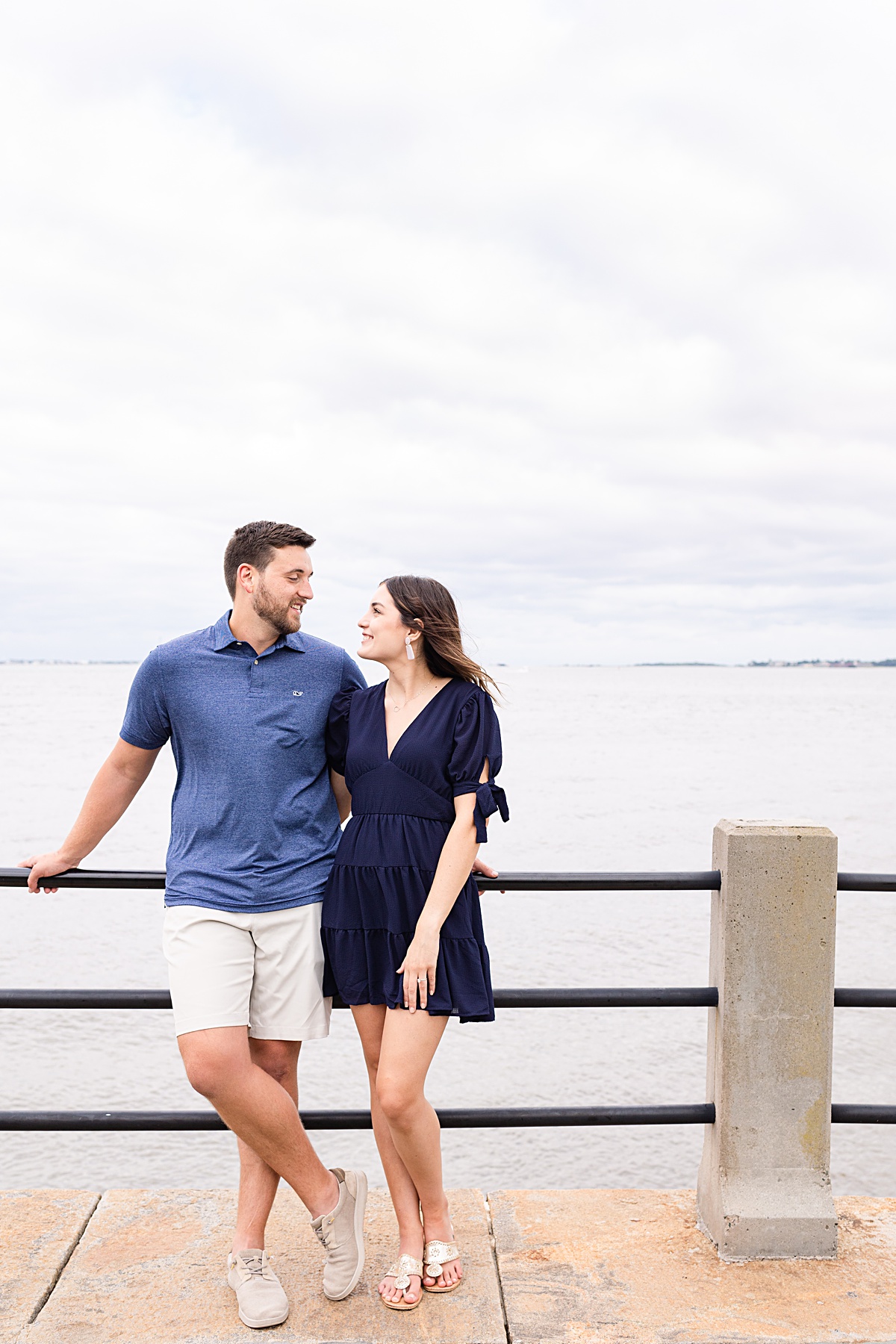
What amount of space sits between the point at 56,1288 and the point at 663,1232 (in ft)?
5.65

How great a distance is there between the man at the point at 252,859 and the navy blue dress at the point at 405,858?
0.12 metres

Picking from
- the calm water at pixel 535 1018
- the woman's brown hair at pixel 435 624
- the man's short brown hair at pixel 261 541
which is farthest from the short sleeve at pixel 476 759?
the calm water at pixel 535 1018

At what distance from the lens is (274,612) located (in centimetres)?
305

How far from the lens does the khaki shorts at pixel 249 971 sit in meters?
2.83

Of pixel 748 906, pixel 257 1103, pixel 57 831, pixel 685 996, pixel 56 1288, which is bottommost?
pixel 57 831

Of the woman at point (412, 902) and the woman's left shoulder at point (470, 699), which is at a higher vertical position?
the woman's left shoulder at point (470, 699)

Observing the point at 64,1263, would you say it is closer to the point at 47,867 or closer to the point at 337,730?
the point at 47,867

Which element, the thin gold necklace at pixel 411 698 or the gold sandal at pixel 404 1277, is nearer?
the gold sandal at pixel 404 1277

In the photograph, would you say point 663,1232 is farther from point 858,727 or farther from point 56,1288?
point 858,727

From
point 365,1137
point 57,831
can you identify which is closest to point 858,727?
point 57,831

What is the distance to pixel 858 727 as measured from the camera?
198ft

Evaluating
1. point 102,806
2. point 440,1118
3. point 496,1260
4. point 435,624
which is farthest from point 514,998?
point 102,806

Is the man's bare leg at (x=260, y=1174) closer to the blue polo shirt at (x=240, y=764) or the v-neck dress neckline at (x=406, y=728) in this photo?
the blue polo shirt at (x=240, y=764)

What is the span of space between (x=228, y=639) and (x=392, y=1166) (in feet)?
5.08
